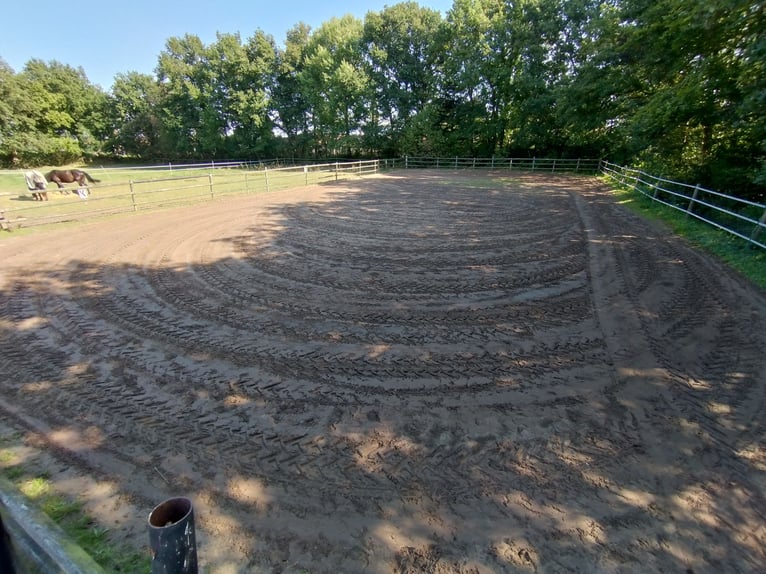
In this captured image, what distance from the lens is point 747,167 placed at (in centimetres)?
945

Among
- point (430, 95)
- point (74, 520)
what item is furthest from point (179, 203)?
point (430, 95)

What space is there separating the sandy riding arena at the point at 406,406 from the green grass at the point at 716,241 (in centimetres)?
50

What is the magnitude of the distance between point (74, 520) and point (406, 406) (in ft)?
7.46

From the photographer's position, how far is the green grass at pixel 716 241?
6.09m

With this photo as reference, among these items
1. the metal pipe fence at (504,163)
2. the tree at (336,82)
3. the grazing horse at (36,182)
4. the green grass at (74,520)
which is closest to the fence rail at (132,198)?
the grazing horse at (36,182)

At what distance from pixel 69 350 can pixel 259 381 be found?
7.52 feet

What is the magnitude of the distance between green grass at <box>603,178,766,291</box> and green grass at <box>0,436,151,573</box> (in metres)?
8.02

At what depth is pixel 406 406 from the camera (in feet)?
10.0

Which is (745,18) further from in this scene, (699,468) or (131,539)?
(131,539)

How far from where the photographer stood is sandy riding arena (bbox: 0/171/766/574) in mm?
2096

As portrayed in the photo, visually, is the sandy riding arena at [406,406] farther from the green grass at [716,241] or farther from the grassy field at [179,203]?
the grassy field at [179,203]

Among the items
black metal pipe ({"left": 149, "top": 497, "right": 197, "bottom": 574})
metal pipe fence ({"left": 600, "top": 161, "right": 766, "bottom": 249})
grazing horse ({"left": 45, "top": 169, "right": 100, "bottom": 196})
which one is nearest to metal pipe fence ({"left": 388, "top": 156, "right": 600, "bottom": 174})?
metal pipe fence ({"left": 600, "top": 161, "right": 766, "bottom": 249})

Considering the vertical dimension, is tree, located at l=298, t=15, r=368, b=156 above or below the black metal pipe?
above

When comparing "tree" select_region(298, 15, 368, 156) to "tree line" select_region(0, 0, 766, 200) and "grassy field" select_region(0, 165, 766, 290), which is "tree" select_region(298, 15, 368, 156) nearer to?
"tree line" select_region(0, 0, 766, 200)
